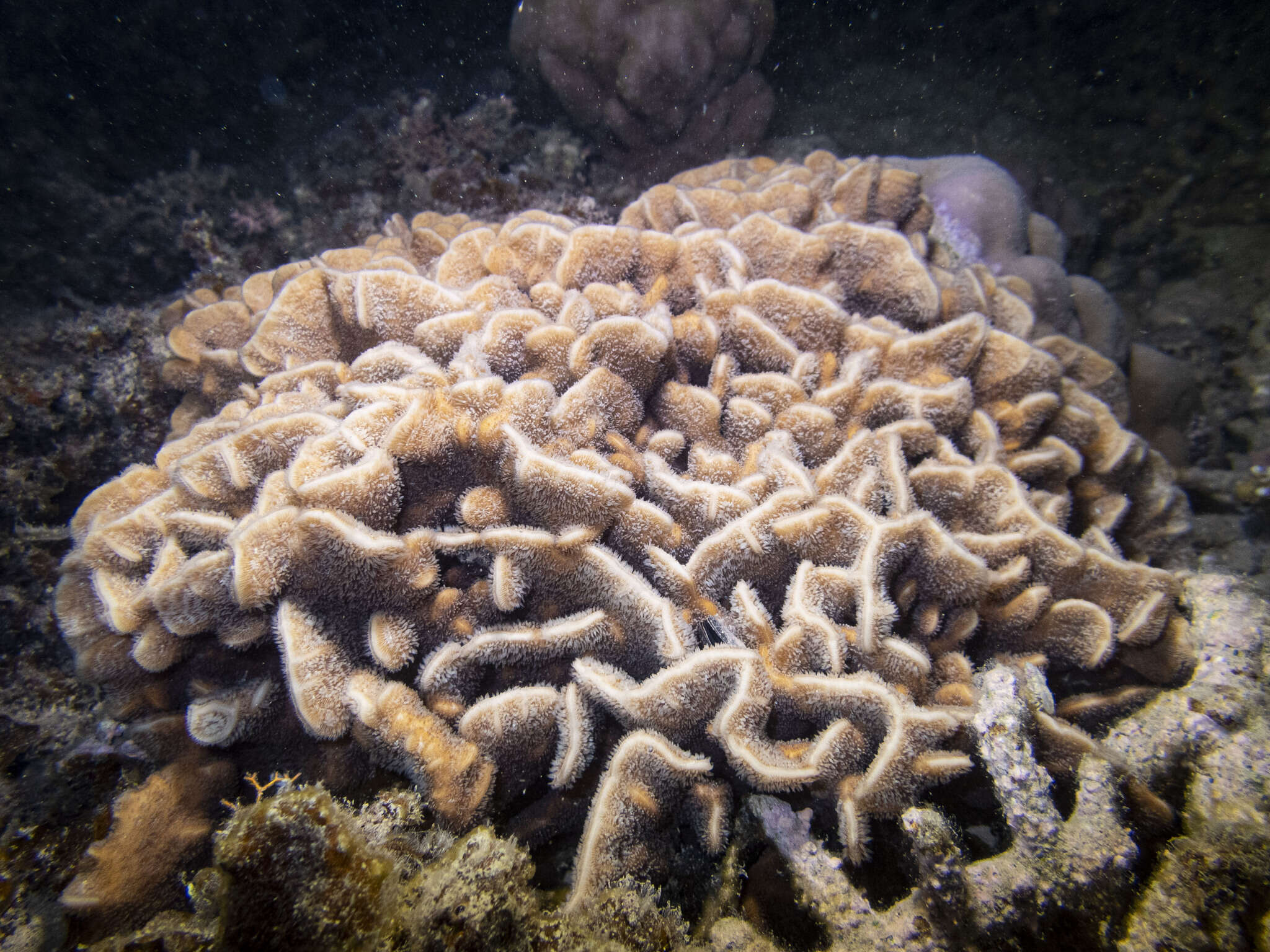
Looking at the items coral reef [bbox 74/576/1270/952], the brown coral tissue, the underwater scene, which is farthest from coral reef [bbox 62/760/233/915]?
coral reef [bbox 74/576/1270/952]

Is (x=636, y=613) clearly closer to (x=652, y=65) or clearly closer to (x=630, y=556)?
(x=630, y=556)

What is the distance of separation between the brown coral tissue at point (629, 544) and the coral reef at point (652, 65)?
4.81 meters

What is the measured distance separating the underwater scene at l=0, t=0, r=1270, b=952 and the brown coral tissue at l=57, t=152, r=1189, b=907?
17 millimetres

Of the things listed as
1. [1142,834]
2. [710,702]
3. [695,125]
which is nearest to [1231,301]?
[695,125]

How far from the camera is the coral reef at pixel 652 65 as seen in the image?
257 inches

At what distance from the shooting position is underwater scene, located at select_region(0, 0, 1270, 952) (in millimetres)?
1559

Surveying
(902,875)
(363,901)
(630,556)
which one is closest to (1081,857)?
(902,875)

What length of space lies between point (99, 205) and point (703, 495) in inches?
367

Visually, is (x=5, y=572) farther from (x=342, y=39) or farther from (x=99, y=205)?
(x=342, y=39)

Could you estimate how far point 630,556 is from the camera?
2.18m

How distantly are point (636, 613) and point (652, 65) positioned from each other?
691cm

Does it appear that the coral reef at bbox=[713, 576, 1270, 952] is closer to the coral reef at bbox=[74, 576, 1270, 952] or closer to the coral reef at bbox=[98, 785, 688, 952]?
the coral reef at bbox=[74, 576, 1270, 952]

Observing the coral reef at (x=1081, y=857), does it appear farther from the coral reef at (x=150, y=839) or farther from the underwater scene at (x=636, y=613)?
the coral reef at (x=150, y=839)

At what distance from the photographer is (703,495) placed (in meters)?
2.14
